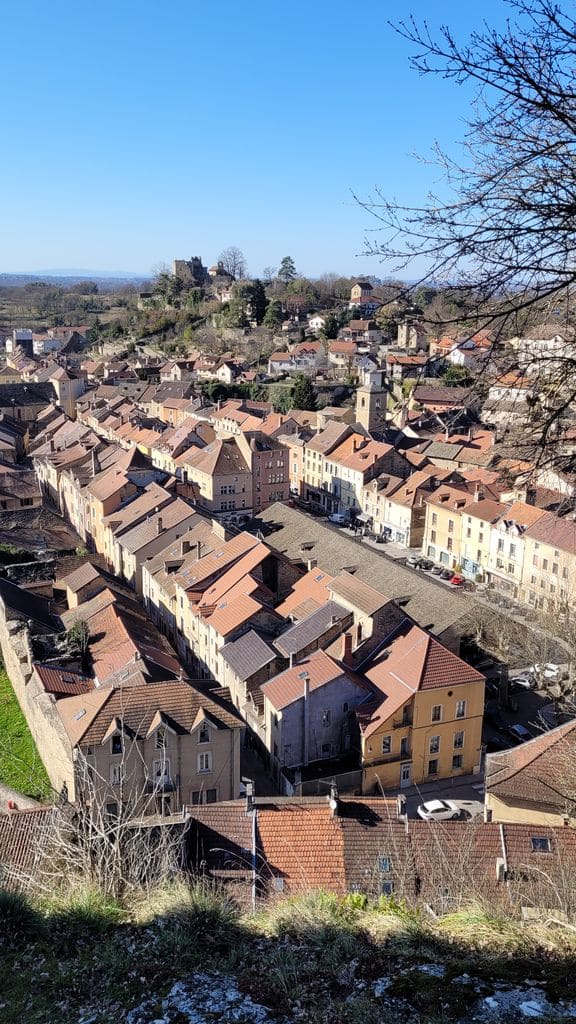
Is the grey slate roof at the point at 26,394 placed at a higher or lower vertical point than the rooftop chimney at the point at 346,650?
higher

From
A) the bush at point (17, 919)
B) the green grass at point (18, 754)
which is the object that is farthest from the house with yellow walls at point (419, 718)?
the bush at point (17, 919)

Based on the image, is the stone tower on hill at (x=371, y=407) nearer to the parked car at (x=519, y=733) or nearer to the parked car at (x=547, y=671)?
the parked car at (x=547, y=671)

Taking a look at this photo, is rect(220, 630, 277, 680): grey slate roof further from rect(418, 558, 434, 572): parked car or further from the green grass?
rect(418, 558, 434, 572): parked car

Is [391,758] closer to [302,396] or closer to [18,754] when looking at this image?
[18,754]

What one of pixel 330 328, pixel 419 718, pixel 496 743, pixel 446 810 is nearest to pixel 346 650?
pixel 419 718

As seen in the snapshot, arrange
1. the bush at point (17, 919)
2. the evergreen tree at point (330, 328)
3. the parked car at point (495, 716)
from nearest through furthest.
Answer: the bush at point (17, 919) → the parked car at point (495, 716) → the evergreen tree at point (330, 328)

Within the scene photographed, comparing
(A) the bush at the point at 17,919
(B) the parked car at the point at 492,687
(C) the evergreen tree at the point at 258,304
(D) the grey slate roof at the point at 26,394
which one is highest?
(C) the evergreen tree at the point at 258,304

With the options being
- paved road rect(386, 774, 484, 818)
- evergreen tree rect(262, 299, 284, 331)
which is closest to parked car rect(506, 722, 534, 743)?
paved road rect(386, 774, 484, 818)
